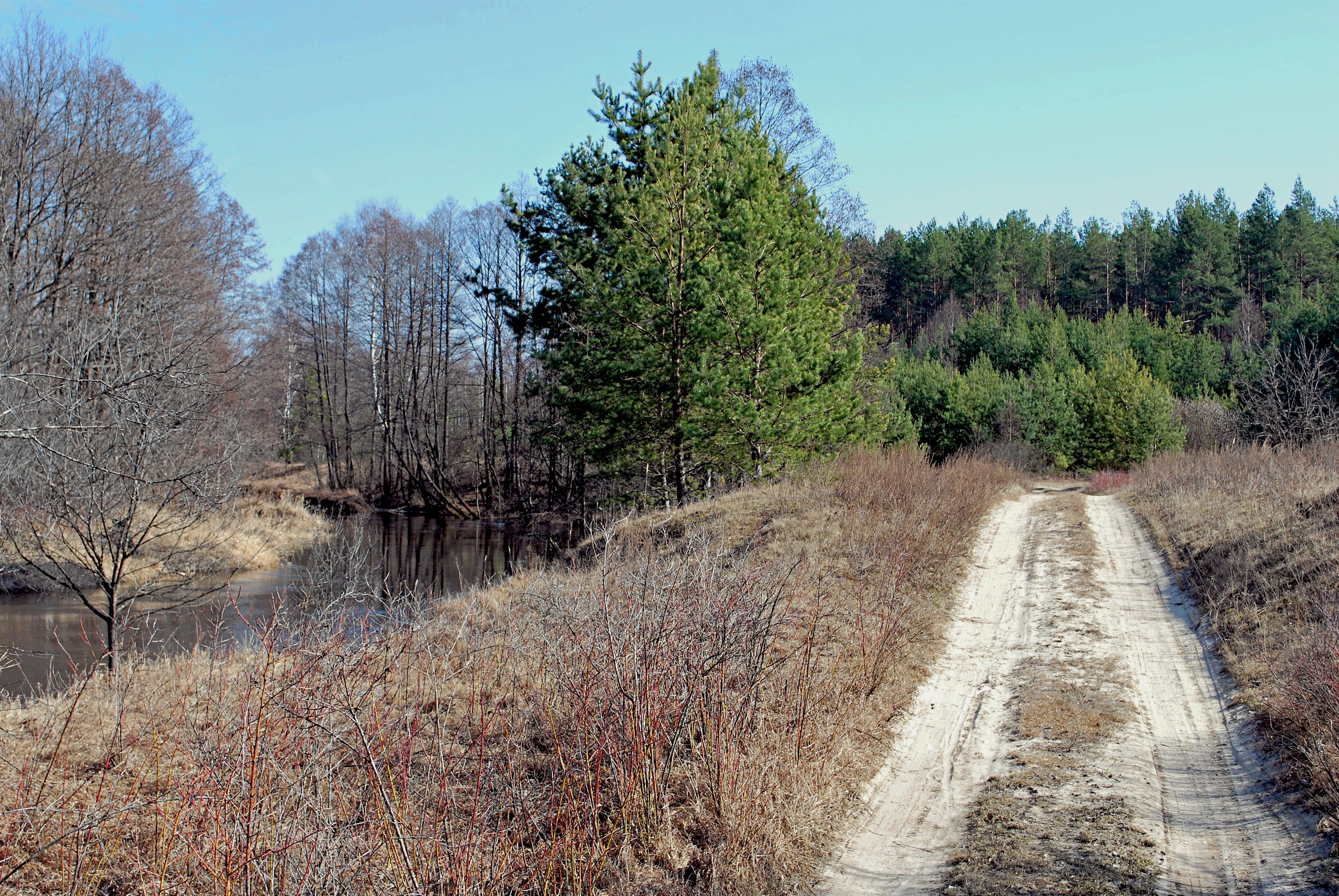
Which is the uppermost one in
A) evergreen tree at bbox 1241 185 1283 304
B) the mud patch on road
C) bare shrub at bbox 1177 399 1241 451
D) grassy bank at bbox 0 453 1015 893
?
evergreen tree at bbox 1241 185 1283 304

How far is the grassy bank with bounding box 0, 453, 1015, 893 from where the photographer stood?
4.06 meters

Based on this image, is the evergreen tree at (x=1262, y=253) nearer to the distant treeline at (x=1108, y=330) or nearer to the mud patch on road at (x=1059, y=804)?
the distant treeline at (x=1108, y=330)

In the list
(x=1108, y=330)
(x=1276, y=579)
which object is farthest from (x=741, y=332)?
(x=1108, y=330)

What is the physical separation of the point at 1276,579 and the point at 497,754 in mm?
9506

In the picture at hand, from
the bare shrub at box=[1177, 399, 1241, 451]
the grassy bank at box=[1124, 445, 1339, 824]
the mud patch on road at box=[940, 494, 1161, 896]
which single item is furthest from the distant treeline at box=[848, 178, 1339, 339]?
the mud patch on road at box=[940, 494, 1161, 896]

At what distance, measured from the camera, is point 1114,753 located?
6527mm

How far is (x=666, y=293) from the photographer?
1766 centimetres

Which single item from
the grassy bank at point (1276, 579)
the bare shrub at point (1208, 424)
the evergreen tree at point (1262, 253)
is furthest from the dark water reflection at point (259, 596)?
the evergreen tree at point (1262, 253)

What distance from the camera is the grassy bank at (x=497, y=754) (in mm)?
4059

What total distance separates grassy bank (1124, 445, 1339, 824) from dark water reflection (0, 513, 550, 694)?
705cm

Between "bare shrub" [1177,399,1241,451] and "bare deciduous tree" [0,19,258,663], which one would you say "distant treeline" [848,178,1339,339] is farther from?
"bare deciduous tree" [0,19,258,663]

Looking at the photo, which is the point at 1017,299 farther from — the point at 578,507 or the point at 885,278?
the point at 578,507

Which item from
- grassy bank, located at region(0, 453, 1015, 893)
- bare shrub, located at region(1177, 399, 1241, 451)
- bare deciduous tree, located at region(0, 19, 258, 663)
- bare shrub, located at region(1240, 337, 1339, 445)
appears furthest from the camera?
bare shrub, located at region(1177, 399, 1241, 451)

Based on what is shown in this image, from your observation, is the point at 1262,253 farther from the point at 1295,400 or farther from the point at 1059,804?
the point at 1059,804
